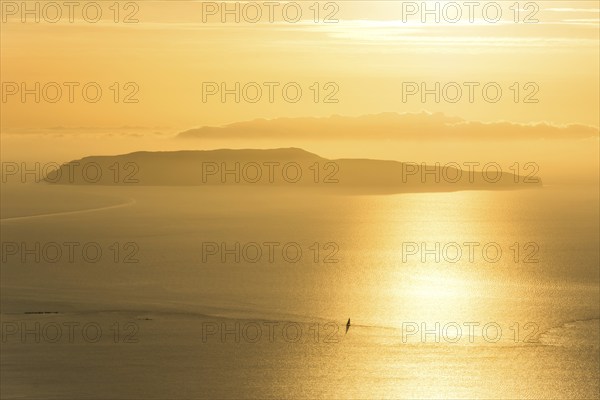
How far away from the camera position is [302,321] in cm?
5744

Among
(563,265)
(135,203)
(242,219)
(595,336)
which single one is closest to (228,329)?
(595,336)

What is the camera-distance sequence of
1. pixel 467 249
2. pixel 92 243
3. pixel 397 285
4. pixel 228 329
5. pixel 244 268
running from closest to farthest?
1. pixel 228 329
2. pixel 397 285
3. pixel 244 268
4. pixel 92 243
5. pixel 467 249

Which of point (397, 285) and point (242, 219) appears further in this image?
point (242, 219)

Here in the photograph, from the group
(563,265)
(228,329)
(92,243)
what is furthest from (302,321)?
(92,243)

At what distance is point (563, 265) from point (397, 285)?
72.4ft

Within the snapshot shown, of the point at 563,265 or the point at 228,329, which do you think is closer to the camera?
the point at 228,329

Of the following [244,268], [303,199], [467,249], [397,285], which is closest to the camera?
[397,285]

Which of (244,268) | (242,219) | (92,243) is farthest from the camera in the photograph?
(242,219)

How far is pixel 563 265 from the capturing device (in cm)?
8919

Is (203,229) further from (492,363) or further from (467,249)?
(492,363)

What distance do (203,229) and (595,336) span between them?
222ft

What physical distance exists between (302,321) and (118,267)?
2775 cm

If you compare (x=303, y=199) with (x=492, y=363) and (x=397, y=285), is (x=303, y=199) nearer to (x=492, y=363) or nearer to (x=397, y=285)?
(x=397, y=285)

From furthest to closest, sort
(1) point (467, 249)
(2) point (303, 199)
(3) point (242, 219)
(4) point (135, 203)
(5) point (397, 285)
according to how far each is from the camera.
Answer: (2) point (303, 199)
(4) point (135, 203)
(3) point (242, 219)
(1) point (467, 249)
(5) point (397, 285)
